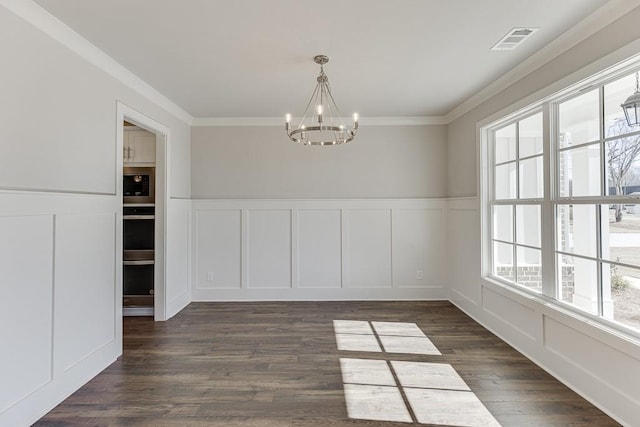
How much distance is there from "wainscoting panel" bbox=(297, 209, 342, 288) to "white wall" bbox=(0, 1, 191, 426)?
95.1 inches

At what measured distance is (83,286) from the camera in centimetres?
265

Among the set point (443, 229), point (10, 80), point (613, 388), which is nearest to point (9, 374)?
point (10, 80)

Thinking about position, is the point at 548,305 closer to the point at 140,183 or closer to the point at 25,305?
the point at 25,305

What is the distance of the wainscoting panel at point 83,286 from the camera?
2.41 m

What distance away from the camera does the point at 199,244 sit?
4895 mm

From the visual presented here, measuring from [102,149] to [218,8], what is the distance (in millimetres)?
1581

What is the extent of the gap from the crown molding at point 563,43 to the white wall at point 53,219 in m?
3.61

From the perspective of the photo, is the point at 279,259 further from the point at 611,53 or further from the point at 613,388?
the point at 611,53

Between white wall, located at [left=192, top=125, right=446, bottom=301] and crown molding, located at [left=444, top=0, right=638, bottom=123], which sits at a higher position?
crown molding, located at [left=444, top=0, right=638, bottom=123]

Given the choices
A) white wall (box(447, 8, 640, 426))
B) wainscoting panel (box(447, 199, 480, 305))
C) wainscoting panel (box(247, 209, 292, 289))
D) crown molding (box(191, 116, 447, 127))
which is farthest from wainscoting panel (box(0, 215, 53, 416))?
wainscoting panel (box(447, 199, 480, 305))

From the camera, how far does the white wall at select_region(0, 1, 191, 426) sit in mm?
2025

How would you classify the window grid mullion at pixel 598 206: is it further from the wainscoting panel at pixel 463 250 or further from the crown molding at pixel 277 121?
the crown molding at pixel 277 121

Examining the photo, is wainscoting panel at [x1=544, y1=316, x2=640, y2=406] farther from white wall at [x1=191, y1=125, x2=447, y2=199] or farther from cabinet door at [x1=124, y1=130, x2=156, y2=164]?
cabinet door at [x1=124, y1=130, x2=156, y2=164]

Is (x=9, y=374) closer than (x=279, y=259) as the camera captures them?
Yes
